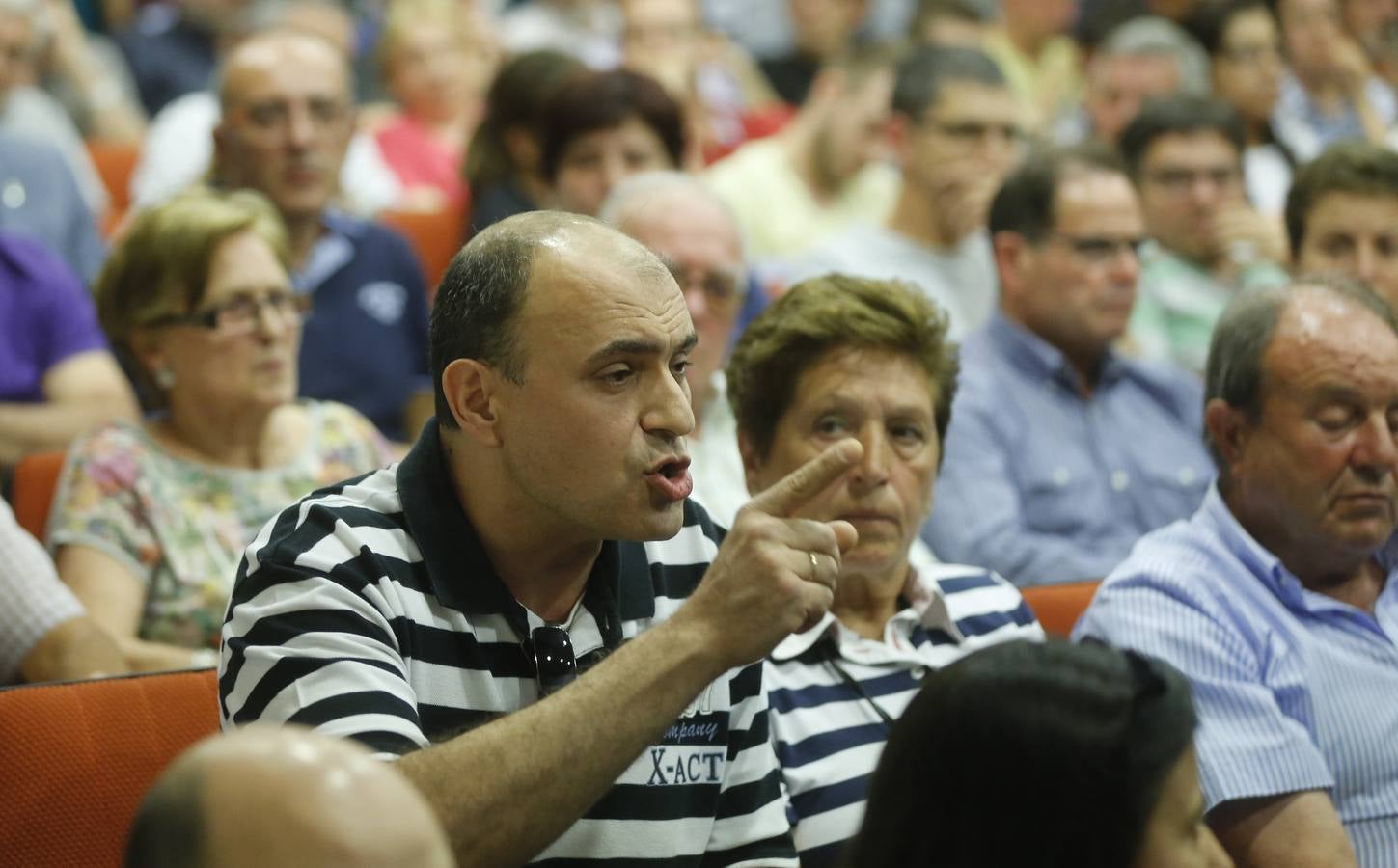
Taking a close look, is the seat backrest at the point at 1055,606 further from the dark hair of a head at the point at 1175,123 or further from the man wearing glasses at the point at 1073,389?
the dark hair of a head at the point at 1175,123

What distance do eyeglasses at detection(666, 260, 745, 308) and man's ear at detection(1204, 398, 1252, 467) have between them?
1.06 metres

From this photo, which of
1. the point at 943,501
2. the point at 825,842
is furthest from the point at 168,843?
the point at 943,501

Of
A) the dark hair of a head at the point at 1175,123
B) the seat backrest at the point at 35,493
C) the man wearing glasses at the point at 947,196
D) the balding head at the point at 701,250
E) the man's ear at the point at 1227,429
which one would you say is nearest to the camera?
the man's ear at the point at 1227,429

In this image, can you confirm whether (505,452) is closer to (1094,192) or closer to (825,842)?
(825,842)

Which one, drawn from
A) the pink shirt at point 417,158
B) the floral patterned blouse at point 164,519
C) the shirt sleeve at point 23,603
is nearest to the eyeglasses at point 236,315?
the floral patterned blouse at point 164,519

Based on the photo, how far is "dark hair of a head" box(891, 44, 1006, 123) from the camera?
4180 mm

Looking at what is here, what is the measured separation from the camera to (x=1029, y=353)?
3467 millimetres

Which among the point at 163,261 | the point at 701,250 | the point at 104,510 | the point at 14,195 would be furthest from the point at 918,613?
the point at 14,195

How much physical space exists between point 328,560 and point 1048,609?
113 cm

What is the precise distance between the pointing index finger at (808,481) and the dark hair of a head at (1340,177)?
2158mm

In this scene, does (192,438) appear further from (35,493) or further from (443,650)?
(443,650)

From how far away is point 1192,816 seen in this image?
1.30 metres

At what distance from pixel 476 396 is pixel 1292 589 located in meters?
1.10

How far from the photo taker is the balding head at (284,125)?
3691 millimetres
